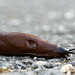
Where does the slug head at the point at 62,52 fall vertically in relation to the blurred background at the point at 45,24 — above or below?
below

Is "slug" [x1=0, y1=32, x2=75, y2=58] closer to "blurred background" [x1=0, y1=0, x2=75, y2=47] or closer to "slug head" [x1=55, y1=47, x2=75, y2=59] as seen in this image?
"slug head" [x1=55, y1=47, x2=75, y2=59]

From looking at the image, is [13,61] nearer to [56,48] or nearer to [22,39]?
[22,39]

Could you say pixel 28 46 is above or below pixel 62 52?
above

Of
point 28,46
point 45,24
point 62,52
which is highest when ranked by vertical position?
point 45,24

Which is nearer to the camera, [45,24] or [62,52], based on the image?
[62,52]

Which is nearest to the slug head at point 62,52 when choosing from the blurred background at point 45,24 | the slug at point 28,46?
the slug at point 28,46

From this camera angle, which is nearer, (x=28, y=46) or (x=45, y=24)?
(x=28, y=46)

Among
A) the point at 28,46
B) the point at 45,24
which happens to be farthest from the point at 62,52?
the point at 45,24

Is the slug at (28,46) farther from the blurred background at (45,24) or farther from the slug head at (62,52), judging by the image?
the blurred background at (45,24)

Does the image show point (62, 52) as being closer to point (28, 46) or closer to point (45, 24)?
point (28, 46)
